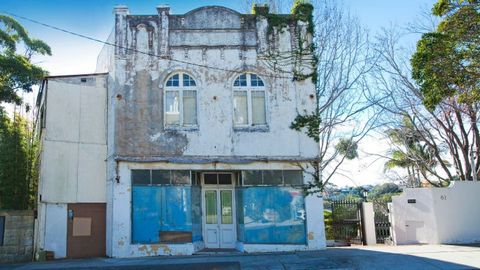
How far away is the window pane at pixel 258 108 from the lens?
1641cm

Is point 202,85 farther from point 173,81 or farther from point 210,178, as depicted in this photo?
point 210,178

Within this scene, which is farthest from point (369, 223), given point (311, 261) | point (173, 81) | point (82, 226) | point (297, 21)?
point (82, 226)

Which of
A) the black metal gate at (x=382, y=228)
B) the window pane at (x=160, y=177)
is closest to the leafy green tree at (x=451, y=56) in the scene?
the black metal gate at (x=382, y=228)

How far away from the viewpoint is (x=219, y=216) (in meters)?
16.5

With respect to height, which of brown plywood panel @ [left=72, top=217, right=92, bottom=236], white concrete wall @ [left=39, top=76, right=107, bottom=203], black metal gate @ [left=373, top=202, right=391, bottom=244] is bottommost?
black metal gate @ [left=373, top=202, right=391, bottom=244]

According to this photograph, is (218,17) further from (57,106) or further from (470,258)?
(470,258)

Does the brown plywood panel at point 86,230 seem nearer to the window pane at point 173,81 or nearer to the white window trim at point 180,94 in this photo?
the white window trim at point 180,94

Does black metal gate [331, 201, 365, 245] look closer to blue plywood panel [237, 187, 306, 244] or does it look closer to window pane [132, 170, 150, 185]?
blue plywood panel [237, 187, 306, 244]

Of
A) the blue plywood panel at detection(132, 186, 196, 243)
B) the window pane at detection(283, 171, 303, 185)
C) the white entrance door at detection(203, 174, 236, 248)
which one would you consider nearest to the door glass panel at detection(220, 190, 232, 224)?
the white entrance door at detection(203, 174, 236, 248)

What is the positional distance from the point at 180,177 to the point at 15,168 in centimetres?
623

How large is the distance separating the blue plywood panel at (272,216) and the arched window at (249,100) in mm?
2388

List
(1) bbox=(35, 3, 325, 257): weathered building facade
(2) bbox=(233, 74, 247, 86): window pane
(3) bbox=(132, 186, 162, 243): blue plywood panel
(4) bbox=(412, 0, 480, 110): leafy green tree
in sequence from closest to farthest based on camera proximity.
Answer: (4) bbox=(412, 0, 480, 110): leafy green tree < (3) bbox=(132, 186, 162, 243): blue plywood panel < (1) bbox=(35, 3, 325, 257): weathered building facade < (2) bbox=(233, 74, 247, 86): window pane

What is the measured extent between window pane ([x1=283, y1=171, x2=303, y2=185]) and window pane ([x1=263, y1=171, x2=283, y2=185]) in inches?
8.2

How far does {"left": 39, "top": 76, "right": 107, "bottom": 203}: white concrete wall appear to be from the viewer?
15.7 meters
